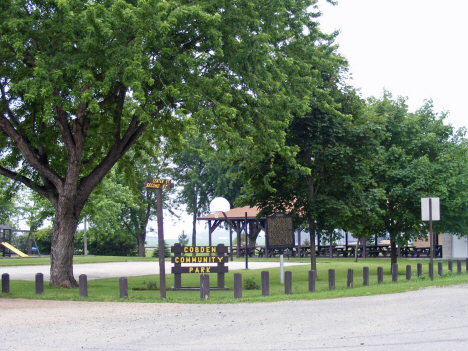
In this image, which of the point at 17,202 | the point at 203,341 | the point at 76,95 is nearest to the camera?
the point at 203,341

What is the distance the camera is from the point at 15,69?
16516mm

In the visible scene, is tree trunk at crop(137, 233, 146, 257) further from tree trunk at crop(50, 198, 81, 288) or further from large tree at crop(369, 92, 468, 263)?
tree trunk at crop(50, 198, 81, 288)

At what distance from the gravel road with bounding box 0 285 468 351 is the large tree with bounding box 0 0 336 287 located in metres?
5.47

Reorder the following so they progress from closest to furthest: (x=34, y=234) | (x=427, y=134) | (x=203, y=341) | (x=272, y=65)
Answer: (x=203, y=341) → (x=272, y=65) → (x=427, y=134) → (x=34, y=234)

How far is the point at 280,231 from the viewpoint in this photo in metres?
18.7

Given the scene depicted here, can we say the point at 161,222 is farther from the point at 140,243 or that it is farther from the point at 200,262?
the point at 140,243

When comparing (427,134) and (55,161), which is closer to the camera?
(55,161)

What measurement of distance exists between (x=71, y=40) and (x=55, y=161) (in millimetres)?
6033

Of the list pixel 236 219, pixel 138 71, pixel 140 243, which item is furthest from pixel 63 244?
pixel 140 243

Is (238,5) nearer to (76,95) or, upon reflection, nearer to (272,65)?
(272,65)

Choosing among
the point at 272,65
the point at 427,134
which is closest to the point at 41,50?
the point at 272,65

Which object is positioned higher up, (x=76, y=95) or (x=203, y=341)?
(x=76, y=95)

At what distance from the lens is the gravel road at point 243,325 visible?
7336 mm

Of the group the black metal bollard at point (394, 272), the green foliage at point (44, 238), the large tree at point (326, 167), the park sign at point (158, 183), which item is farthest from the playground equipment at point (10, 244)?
the park sign at point (158, 183)
